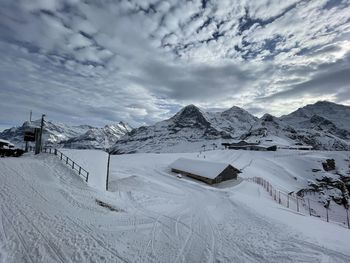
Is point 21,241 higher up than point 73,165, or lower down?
lower down

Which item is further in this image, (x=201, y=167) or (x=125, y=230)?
(x=201, y=167)

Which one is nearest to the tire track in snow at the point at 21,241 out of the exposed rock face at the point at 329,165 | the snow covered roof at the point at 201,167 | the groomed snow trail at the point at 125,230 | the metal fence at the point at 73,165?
the groomed snow trail at the point at 125,230

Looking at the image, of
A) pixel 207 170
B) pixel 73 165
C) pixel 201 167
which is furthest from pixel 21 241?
pixel 201 167

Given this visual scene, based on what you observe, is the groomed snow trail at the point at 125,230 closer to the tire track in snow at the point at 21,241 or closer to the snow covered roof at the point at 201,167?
the tire track in snow at the point at 21,241

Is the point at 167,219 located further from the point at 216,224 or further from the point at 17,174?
the point at 17,174

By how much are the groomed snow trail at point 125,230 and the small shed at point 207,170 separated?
19.2 metres

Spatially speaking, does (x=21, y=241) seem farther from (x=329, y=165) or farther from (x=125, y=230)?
(x=329, y=165)

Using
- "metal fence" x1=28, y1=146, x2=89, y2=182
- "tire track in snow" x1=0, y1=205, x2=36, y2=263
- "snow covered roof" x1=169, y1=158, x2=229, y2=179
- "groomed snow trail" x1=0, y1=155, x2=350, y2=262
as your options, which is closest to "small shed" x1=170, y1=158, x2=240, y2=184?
"snow covered roof" x1=169, y1=158, x2=229, y2=179

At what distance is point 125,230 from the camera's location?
538 inches

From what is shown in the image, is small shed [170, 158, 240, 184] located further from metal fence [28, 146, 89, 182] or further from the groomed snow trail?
metal fence [28, 146, 89, 182]

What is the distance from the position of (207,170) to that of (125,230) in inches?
1280

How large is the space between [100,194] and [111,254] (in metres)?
12.1

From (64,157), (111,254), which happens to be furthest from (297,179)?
(111,254)

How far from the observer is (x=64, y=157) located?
89.4 ft
